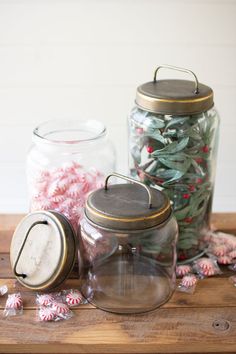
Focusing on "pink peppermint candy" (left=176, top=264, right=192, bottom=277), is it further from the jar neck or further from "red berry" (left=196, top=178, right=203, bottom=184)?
the jar neck

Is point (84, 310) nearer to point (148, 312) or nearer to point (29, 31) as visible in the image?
point (148, 312)

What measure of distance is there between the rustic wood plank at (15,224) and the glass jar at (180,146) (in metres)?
0.18

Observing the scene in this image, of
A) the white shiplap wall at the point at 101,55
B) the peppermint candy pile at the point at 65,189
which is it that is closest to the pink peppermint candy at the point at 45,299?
the peppermint candy pile at the point at 65,189

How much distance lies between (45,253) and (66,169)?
198 millimetres

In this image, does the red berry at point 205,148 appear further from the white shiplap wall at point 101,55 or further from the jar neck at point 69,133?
the white shiplap wall at point 101,55

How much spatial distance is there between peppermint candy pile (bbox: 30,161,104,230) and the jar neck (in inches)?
1.9

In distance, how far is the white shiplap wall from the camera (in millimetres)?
1288

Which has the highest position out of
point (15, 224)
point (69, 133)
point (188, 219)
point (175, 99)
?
point (175, 99)

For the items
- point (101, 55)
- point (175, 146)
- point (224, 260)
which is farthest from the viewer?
point (101, 55)

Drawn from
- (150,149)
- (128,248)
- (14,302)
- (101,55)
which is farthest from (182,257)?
(101,55)

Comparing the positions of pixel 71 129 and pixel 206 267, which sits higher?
pixel 71 129

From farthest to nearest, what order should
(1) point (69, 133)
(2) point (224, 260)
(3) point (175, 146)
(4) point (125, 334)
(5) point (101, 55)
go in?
(5) point (101, 55) → (1) point (69, 133) → (2) point (224, 260) → (3) point (175, 146) → (4) point (125, 334)

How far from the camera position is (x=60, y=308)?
0.90 m

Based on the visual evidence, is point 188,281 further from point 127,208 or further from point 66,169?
point 66,169
